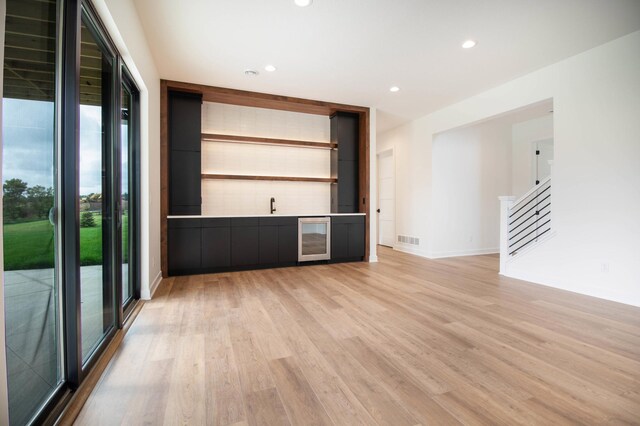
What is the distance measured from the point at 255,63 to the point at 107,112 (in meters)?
2.00

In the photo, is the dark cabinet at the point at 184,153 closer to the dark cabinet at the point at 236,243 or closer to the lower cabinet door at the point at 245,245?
the dark cabinet at the point at 236,243

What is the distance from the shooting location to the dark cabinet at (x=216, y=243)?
445 cm

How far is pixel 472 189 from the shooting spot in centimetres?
642

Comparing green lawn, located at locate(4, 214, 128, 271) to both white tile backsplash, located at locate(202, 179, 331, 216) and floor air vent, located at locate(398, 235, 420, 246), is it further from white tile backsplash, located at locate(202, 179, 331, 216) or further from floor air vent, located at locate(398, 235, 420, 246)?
floor air vent, located at locate(398, 235, 420, 246)

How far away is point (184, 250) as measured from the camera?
14.3 feet

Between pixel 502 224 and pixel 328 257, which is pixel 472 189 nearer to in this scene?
pixel 502 224

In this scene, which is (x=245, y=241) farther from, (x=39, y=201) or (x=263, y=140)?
(x=39, y=201)

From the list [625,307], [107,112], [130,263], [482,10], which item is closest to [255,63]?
[107,112]

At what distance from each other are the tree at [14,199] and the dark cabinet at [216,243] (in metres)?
3.23

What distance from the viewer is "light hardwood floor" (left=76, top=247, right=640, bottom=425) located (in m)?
1.48

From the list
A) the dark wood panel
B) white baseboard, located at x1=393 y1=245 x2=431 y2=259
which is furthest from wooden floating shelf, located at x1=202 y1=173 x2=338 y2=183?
white baseboard, located at x1=393 y1=245 x2=431 y2=259

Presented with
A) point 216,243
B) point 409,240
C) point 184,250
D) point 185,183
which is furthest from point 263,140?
point 409,240

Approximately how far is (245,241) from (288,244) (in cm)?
71

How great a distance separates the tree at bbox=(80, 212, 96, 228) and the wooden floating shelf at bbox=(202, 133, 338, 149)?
3004 millimetres
